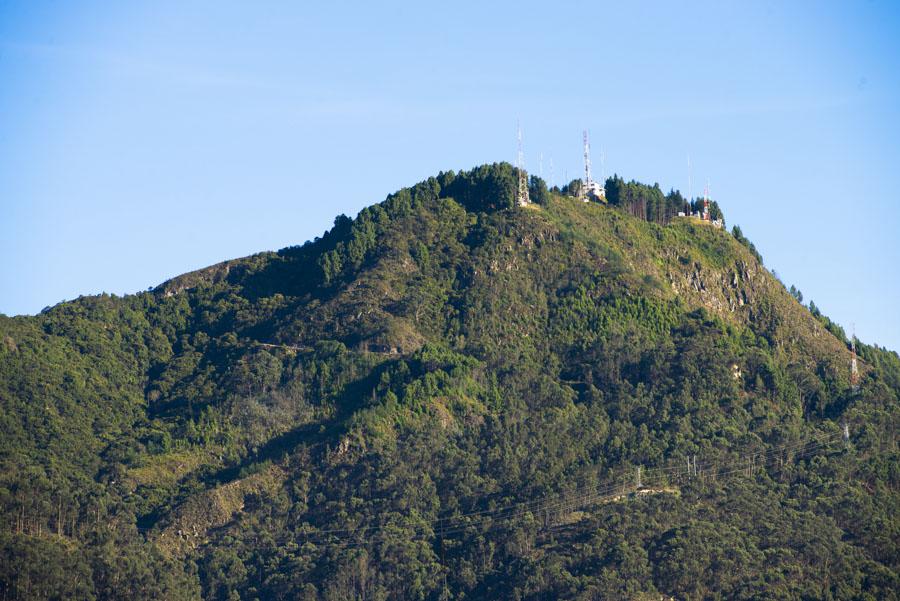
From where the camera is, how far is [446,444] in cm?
17375

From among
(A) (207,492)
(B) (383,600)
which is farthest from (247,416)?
(B) (383,600)

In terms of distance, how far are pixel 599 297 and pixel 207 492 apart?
4650 centimetres

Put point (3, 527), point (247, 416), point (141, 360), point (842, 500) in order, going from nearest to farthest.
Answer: point (3, 527) → point (842, 500) → point (247, 416) → point (141, 360)

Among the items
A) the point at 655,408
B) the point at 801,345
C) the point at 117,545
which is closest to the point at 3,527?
the point at 117,545

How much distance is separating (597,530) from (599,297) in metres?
39.2

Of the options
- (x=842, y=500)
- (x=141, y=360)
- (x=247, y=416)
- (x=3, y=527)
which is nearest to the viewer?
(x=3, y=527)

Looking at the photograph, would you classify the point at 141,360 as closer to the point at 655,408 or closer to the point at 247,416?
the point at 247,416

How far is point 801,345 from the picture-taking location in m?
197

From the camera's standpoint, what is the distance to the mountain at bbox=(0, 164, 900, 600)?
158 metres

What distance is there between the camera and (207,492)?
166500 mm

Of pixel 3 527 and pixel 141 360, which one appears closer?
pixel 3 527

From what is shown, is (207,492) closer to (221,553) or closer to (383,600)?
(221,553)

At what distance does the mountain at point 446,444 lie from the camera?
158 meters

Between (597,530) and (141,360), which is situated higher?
(141,360)
